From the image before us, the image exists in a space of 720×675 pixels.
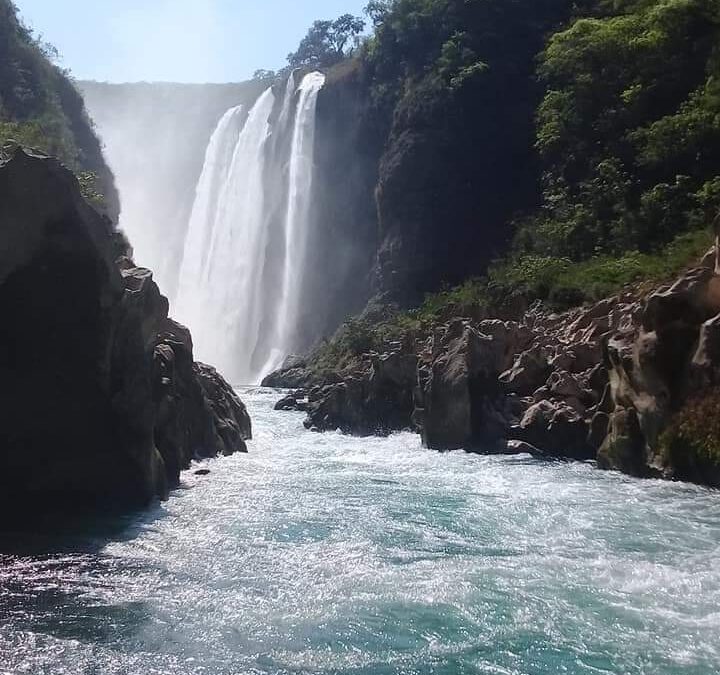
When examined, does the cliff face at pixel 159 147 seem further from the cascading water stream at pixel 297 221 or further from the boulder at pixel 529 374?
the boulder at pixel 529 374

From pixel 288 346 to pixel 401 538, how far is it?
37.6m

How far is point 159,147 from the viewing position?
76.4m

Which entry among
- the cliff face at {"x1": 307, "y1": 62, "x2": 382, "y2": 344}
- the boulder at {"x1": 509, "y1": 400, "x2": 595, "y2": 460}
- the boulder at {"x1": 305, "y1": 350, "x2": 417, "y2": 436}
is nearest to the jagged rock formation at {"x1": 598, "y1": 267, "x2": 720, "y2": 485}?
the boulder at {"x1": 509, "y1": 400, "x2": 595, "y2": 460}

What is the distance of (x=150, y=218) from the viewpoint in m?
69.2

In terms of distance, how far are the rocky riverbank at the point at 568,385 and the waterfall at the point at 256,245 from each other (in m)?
22.0

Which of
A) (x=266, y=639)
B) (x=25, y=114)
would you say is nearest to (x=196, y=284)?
(x=25, y=114)

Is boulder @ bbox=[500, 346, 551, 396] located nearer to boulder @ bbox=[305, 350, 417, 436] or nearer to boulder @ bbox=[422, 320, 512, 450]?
boulder @ bbox=[422, 320, 512, 450]

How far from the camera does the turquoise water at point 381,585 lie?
7.42m

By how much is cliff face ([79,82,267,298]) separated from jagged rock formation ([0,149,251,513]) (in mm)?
47696

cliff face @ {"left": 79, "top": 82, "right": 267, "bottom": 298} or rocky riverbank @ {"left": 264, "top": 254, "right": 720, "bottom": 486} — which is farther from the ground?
cliff face @ {"left": 79, "top": 82, "right": 267, "bottom": 298}

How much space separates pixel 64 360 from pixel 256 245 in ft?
135

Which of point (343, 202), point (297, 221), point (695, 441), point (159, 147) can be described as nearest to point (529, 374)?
point (695, 441)

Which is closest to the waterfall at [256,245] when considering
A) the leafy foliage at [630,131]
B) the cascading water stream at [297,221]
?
the cascading water stream at [297,221]

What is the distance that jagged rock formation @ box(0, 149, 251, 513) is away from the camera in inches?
480
